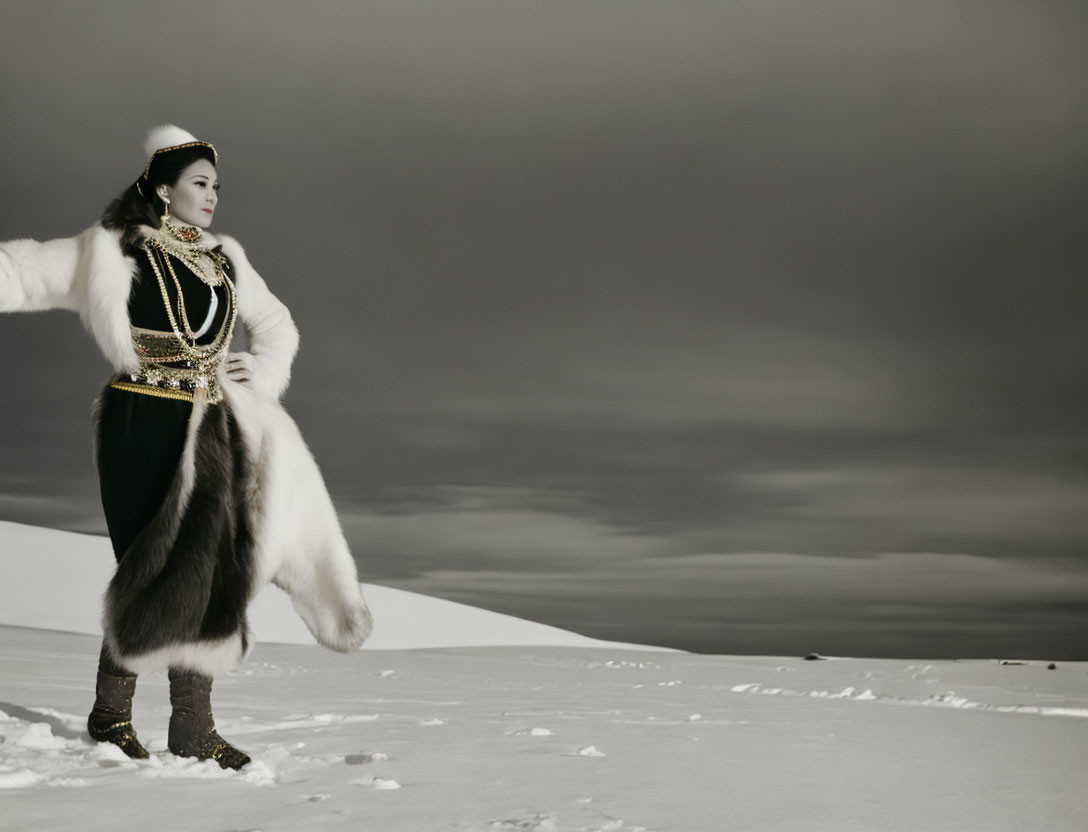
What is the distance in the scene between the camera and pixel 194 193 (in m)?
3.14

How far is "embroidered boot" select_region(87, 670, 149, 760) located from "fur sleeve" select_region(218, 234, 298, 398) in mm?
930

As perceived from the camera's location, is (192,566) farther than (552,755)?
No

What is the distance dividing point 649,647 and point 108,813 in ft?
26.2

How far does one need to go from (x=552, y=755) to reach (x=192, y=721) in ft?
3.16

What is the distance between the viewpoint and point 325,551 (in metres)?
3.20

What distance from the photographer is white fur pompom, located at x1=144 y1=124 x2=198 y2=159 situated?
314cm

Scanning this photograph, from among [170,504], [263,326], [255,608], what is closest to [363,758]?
[170,504]

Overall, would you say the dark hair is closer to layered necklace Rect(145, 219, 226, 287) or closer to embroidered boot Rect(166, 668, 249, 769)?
layered necklace Rect(145, 219, 226, 287)

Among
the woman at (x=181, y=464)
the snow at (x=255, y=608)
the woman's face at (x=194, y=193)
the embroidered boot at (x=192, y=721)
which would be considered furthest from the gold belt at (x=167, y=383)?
the snow at (x=255, y=608)

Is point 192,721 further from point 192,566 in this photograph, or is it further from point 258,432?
point 258,432

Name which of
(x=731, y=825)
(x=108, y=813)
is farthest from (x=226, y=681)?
(x=731, y=825)

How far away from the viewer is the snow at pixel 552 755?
2316mm

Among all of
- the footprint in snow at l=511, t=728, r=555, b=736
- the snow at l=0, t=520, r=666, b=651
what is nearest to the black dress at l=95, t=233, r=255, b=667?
the footprint in snow at l=511, t=728, r=555, b=736

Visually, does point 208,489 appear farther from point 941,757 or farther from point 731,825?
point 941,757
